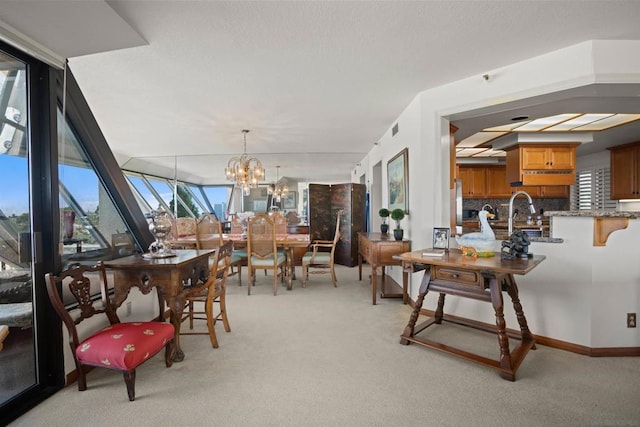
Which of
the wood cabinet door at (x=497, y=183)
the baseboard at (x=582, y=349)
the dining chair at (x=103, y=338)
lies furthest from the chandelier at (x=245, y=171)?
the wood cabinet door at (x=497, y=183)

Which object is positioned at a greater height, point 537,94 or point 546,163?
point 537,94

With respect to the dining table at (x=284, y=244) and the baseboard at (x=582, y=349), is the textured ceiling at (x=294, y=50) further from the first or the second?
the baseboard at (x=582, y=349)

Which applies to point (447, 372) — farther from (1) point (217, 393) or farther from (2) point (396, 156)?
(2) point (396, 156)

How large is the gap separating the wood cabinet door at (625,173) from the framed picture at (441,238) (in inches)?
175

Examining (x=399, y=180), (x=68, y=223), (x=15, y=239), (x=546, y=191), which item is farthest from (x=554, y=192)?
(x=15, y=239)

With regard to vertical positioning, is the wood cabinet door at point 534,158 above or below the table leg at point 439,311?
above

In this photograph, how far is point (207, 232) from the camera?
14.7 feet

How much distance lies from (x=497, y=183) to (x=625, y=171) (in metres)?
1.90

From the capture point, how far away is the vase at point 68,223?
2.18 m

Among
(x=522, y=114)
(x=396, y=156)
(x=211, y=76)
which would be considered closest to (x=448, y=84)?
(x=522, y=114)

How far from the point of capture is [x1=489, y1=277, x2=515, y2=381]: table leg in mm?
1989

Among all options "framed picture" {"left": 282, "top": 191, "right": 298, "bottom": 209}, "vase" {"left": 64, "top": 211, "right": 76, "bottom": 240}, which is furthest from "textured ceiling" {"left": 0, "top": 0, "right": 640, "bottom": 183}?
"framed picture" {"left": 282, "top": 191, "right": 298, "bottom": 209}

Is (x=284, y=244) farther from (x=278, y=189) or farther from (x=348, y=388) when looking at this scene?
(x=278, y=189)

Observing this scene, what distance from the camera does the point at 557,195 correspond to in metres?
5.32
